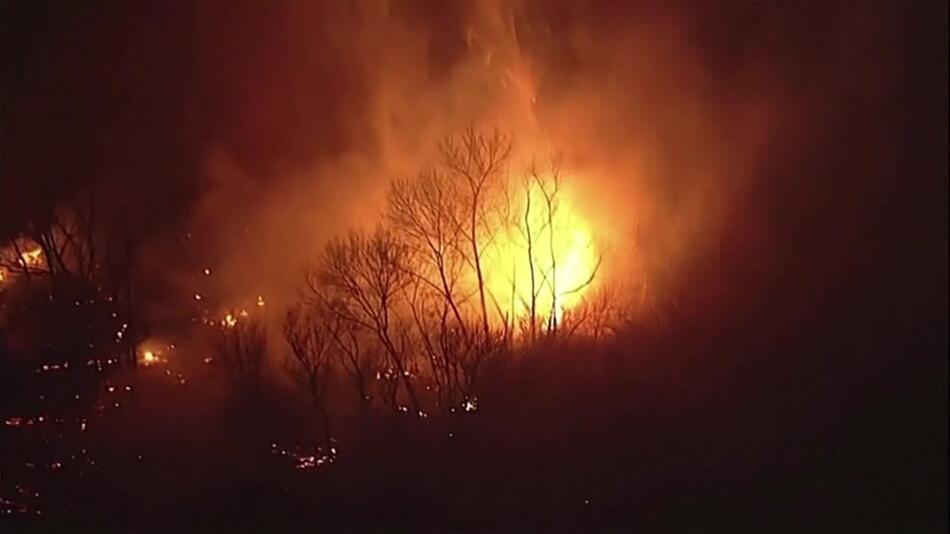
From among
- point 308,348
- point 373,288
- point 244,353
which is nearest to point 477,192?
point 373,288

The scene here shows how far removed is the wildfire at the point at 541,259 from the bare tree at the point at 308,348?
0.60m

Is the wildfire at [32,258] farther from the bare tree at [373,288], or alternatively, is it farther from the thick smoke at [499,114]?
the bare tree at [373,288]

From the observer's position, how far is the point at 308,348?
4.20m

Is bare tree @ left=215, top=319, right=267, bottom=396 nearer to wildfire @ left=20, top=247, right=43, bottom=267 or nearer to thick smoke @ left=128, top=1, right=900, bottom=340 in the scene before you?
thick smoke @ left=128, top=1, right=900, bottom=340

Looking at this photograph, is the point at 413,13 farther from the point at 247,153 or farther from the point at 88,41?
the point at 88,41

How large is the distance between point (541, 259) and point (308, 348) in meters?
0.85

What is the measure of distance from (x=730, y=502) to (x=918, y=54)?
5.25ft

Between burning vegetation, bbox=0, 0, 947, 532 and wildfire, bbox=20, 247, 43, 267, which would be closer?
burning vegetation, bbox=0, 0, 947, 532

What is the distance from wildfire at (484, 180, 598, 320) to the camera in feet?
13.8

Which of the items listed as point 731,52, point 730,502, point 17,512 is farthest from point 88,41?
point 730,502

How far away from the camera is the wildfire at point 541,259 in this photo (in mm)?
4199

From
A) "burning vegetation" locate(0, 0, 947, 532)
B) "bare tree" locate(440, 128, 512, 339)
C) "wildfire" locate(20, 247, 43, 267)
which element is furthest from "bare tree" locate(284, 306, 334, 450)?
"wildfire" locate(20, 247, 43, 267)

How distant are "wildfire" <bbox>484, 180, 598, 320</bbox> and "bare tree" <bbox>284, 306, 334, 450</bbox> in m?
0.60

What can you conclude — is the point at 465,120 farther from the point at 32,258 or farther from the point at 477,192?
the point at 32,258
